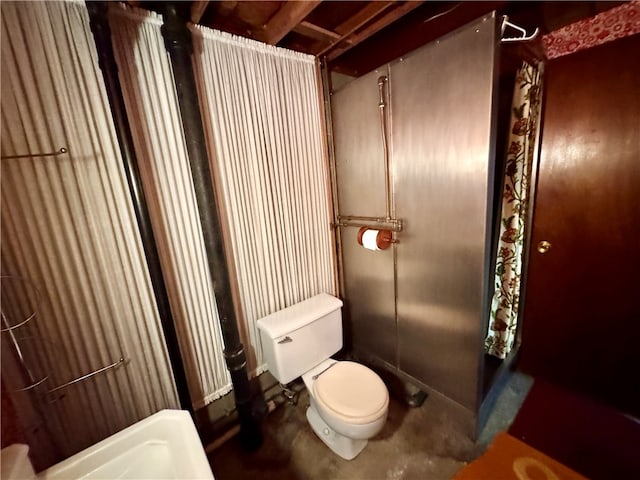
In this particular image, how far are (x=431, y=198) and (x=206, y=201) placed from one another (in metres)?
1.14

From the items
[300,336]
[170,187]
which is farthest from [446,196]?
[170,187]

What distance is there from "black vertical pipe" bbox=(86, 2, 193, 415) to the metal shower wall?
119cm

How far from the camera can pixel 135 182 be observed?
1055 millimetres

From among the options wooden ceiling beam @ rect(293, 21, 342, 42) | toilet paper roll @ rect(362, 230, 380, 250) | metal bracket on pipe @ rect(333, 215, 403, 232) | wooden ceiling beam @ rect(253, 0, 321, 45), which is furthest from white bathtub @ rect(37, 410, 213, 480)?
wooden ceiling beam @ rect(293, 21, 342, 42)

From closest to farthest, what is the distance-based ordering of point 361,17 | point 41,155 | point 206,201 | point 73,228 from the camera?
point 41,155, point 73,228, point 206,201, point 361,17

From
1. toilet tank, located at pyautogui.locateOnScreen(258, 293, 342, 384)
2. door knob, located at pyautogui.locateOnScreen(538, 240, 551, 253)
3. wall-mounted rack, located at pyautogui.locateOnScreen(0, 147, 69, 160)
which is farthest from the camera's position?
door knob, located at pyautogui.locateOnScreen(538, 240, 551, 253)

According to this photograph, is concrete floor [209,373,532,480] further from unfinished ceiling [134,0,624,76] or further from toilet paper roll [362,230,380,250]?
unfinished ceiling [134,0,624,76]

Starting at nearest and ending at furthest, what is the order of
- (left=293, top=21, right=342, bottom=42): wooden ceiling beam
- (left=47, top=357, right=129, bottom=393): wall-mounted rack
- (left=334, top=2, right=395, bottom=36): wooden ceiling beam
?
(left=47, top=357, right=129, bottom=393): wall-mounted rack, (left=334, top=2, right=395, bottom=36): wooden ceiling beam, (left=293, top=21, right=342, bottom=42): wooden ceiling beam

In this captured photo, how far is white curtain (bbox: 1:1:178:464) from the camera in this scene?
0.89 metres

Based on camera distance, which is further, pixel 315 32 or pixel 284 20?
pixel 315 32

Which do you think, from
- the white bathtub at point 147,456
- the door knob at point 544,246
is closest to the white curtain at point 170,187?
the white bathtub at point 147,456

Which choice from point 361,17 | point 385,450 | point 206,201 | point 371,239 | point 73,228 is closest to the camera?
point 73,228

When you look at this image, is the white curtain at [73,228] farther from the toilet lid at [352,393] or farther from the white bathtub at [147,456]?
the toilet lid at [352,393]

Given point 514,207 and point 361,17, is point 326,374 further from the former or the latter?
point 361,17
